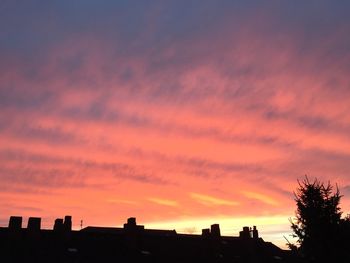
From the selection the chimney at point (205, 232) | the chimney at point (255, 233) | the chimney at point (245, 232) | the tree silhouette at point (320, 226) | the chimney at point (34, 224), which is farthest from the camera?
the chimney at point (255, 233)

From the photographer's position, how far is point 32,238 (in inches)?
1416

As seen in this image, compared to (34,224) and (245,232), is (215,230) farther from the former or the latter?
(34,224)

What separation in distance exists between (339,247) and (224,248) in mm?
25877

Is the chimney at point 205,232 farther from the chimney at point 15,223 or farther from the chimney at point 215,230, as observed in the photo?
the chimney at point 15,223

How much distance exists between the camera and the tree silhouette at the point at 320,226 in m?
26.0

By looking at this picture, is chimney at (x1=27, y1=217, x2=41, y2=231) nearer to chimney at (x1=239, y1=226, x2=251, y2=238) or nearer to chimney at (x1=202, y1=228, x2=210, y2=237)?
chimney at (x1=202, y1=228, x2=210, y2=237)

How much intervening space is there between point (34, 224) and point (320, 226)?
75.7 feet

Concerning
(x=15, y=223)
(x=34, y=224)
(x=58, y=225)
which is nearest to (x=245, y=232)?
(x=58, y=225)

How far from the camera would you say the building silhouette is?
3512 cm

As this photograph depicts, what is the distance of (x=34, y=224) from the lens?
1437 inches

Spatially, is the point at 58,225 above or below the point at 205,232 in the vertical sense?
below

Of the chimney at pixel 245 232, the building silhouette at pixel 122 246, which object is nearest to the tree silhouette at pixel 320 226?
the building silhouette at pixel 122 246

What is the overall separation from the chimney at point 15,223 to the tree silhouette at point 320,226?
2173cm

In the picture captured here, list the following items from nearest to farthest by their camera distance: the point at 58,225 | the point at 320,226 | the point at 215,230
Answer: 1. the point at 320,226
2. the point at 58,225
3. the point at 215,230
